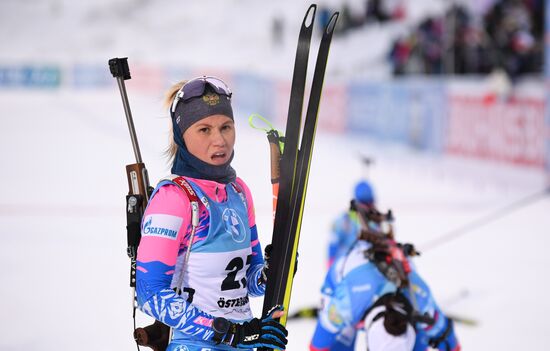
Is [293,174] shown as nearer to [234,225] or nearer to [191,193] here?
[234,225]

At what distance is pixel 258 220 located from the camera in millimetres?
7871

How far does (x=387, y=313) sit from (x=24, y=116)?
22.4 meters

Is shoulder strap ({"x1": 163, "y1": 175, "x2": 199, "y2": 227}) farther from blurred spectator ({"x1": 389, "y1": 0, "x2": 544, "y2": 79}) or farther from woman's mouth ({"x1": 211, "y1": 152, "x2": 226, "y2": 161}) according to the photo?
blurred spectator ({"x1": 389, "y1": 0, "x2": 544, "y2": 79})

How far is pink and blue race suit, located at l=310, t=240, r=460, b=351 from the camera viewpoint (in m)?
3.92

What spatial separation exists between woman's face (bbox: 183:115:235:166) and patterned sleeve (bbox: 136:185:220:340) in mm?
208

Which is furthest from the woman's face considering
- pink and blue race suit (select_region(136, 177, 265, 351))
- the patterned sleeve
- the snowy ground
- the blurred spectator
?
the blurred spectator

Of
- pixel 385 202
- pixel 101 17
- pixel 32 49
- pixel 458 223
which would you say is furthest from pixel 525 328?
pixel 101 17

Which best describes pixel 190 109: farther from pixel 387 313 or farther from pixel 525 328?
pixel 525 328

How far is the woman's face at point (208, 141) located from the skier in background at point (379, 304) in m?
1.40

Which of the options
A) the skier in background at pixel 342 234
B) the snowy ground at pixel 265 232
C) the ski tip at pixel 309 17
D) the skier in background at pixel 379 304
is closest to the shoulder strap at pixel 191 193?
the snowy ground at pixel 265 232

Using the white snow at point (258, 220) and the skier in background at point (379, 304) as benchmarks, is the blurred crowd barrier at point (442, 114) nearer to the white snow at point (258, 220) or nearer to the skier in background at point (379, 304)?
the white snow at point (258, 220)

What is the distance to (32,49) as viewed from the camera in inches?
1741

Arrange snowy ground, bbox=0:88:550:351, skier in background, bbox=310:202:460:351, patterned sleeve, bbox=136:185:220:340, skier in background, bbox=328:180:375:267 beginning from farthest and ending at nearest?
snowy ground, bbox=0:88:550:351 → skier in background, bbox=328:180:375:267 → skier in background, bbox=310:202:460:351 → patterned sleeve, bbox=136:185:220:340

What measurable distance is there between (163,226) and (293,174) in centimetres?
56
